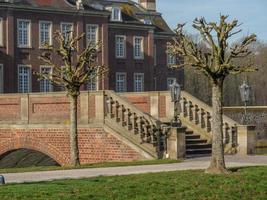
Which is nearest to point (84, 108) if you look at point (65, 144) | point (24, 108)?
point (65, 144)

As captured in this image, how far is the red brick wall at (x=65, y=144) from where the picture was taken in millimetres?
25484

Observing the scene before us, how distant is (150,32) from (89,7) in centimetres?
879

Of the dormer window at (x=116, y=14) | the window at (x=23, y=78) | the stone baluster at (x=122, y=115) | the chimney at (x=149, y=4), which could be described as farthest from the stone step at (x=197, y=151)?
the chimney at (x=149, y=4)

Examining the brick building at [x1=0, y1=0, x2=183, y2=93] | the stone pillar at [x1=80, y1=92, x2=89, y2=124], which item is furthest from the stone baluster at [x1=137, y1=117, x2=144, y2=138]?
the brick building at [x1=0, y1=0, x2=183, y2=93]

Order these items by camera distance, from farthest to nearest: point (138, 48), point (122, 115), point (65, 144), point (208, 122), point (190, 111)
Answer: point (138, 48) → point (65, 144) → point (190, 111) → point (208, 122) → point (122, 115)

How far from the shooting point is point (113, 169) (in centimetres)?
1939

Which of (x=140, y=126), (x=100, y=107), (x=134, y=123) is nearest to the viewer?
(x=140, y=126)

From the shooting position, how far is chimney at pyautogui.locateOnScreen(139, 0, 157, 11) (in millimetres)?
73062

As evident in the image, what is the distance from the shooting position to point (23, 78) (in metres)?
53.4

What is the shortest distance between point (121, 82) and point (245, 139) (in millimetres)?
38292

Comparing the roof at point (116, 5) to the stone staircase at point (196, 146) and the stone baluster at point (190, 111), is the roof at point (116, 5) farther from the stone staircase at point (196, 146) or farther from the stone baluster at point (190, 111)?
the stone staircase at point (196, 146)

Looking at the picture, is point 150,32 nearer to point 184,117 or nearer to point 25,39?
point 25,39

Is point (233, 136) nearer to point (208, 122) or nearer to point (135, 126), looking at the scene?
point (208, 122)

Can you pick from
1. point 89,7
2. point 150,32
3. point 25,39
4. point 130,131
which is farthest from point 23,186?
point 150,32
